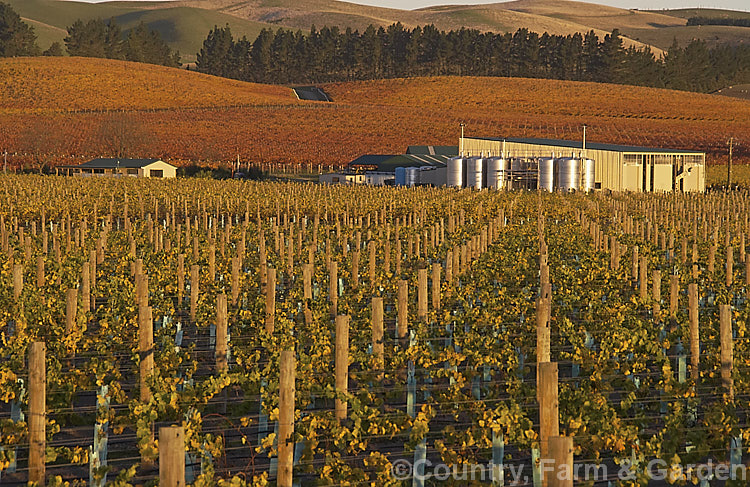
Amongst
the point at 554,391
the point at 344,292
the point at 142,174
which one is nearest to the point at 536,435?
the point at 554,391

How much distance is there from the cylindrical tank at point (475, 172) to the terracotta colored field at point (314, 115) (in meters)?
33.9

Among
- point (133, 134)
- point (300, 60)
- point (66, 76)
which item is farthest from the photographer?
point (300, 60)

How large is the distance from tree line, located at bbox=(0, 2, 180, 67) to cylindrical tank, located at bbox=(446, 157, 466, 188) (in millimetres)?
112821

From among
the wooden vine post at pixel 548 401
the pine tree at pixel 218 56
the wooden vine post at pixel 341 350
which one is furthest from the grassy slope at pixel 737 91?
the wooden vine post at pixel 548 401

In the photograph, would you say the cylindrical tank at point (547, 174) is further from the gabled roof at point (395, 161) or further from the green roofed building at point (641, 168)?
the gabled roof at point (395, 161)

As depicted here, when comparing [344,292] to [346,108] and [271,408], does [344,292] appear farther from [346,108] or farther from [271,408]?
[346,108]

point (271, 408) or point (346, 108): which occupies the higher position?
point (346, 108)

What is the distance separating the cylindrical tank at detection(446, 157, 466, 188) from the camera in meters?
56.1

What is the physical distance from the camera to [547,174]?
2126 inches

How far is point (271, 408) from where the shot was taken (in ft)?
30.3

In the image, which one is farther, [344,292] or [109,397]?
[344,292]

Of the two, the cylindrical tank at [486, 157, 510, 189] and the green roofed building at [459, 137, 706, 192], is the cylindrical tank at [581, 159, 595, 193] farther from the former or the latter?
the cylindrical tank at [486, 157, 510, 189]

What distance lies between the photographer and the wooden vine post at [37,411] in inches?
332

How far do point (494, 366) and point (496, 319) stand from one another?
4.48ft
